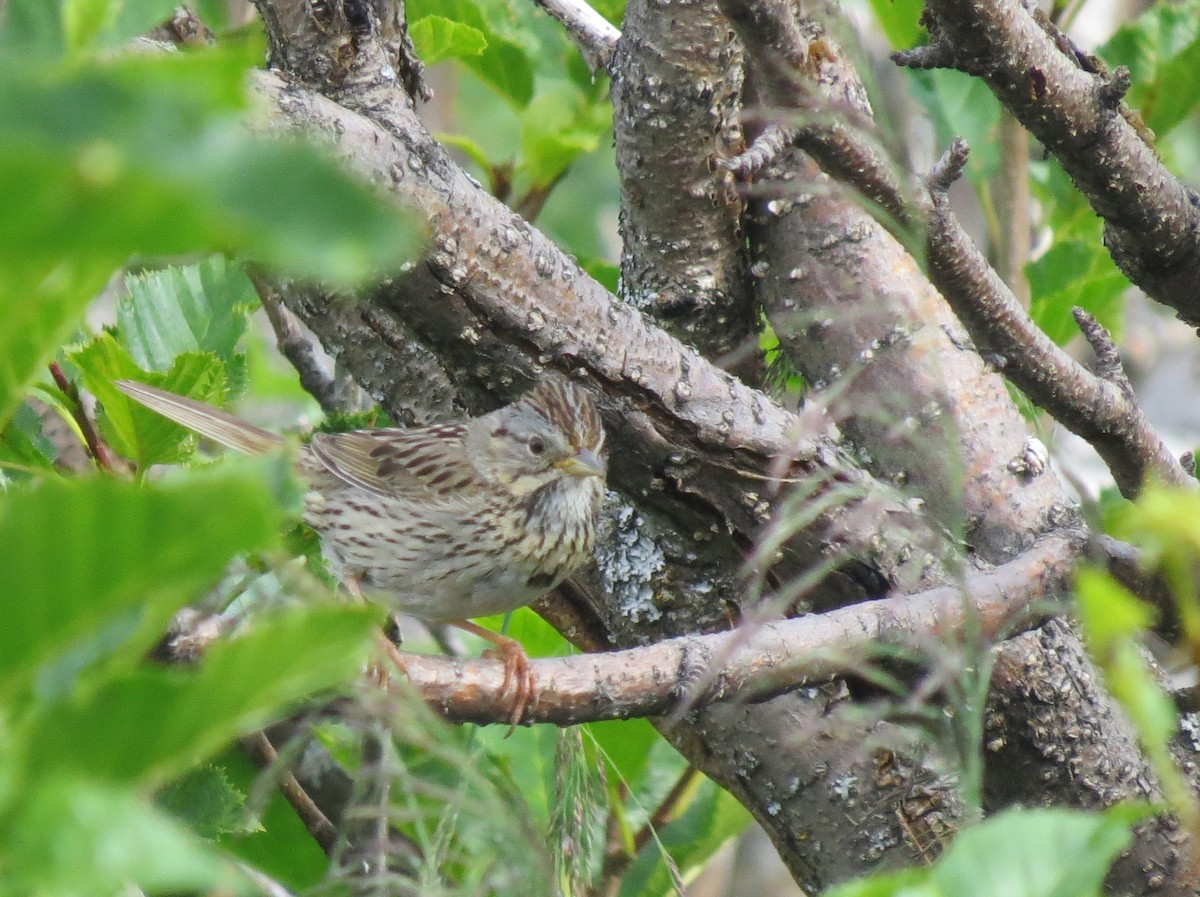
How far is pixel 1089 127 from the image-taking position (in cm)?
237

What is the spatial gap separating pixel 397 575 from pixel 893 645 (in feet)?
5.02

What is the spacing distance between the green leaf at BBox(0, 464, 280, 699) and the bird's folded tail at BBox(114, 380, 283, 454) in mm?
1799

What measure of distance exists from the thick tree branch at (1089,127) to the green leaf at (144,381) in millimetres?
1449

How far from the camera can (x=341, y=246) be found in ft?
1.88

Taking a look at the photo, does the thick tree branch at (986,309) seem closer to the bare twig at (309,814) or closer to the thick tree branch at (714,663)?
the thick tree branch at (714,663)

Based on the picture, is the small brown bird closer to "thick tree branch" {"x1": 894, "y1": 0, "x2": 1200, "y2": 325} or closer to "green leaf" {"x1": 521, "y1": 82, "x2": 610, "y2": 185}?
"green leaf" {"x1": 521, "y1": 82, "x2": 610, "y2": 185}

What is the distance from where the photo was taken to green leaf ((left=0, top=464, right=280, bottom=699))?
72 cm

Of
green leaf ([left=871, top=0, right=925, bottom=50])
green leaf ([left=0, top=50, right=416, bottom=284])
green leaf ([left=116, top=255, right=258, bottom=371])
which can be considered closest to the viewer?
green leaf ([left=0, top=50, right=416, bottom=284])

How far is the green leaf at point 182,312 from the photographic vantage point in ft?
9.87

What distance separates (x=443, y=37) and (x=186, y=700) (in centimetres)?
250

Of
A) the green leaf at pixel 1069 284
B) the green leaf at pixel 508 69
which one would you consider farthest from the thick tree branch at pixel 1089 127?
the green leaf at pixel 508 69

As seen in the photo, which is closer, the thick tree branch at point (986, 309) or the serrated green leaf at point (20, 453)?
the thick tree branch at point (986, 309)

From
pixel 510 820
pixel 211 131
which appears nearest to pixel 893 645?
pixel 510 820

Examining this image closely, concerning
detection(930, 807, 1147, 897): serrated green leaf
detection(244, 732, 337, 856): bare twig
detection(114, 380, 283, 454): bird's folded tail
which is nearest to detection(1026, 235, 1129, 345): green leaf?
detection(114, 380, 283, 454): bird's folded tail
